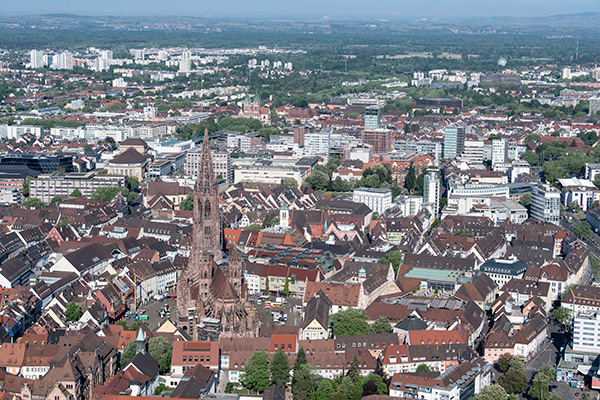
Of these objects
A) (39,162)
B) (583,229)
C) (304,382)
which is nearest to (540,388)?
(304,382)

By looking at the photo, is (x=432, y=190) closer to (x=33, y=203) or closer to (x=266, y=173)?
(x=266, y=173)

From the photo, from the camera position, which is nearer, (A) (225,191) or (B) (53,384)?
(B) (53,384)

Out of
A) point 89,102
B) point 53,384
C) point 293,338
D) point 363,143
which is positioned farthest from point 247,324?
point 89,102

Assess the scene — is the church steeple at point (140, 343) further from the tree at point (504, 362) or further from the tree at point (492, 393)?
the tree at point (504, 362)

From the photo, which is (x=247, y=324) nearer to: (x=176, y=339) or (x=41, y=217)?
(x=176, y=339)

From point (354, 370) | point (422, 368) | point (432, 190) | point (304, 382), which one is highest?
point (432, 190)

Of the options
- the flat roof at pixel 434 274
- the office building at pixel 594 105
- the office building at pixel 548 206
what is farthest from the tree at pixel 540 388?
the office building at pixel 594 105
